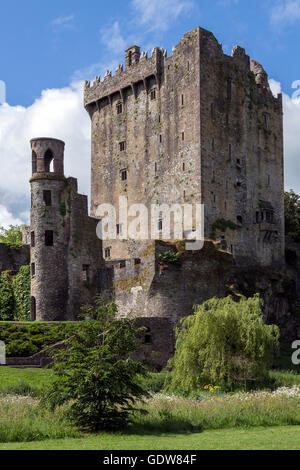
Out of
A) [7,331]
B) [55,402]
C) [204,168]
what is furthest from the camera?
[204,168]

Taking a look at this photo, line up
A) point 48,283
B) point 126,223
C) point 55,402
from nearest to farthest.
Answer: point 55,402 < point 48,283 < point 126,223

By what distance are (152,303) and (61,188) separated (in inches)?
479

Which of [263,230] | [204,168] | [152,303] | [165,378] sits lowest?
[165,378]

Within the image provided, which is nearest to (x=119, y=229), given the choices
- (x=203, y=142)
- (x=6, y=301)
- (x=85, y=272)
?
(x=85, y=272)

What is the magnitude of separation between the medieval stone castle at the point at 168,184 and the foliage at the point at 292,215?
4.17 meters

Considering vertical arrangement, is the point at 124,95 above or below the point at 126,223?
above

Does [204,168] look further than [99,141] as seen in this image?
No

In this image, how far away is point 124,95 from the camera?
68062 millimetres

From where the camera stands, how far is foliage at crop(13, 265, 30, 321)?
55.0m

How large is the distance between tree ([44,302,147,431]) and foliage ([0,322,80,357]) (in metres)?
12.6

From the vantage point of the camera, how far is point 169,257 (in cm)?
4838

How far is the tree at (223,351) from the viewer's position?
37062 mm

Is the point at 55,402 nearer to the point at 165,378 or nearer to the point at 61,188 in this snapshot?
the point at 165,378
